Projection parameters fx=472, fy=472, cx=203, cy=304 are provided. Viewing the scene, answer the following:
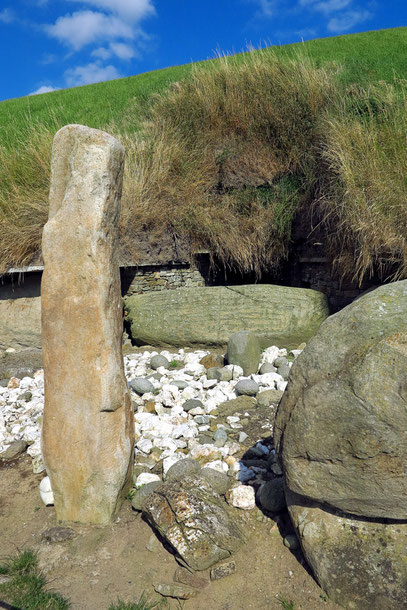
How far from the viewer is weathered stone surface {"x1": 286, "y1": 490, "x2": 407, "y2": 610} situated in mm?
2357

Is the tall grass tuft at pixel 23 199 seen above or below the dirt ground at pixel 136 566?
above

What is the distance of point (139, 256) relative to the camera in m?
7.89

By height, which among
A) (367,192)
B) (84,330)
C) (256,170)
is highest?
(256,170)

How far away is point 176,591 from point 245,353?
3323 mm

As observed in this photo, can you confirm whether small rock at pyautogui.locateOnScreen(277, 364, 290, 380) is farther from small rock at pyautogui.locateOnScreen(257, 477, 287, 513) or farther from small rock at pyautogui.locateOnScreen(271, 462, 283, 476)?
small rock at pyautogui.locateOnScreen(257, 477, 287, 513)

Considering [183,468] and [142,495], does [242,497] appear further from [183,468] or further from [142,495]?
[142,495]

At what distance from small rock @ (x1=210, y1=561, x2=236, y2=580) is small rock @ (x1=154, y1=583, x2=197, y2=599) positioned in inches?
5.4

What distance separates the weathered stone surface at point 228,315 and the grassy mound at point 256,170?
989 mm

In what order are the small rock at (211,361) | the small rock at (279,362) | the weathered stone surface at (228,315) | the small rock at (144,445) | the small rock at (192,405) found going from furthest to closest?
the weathered stone surface at (228,315) → the small rock at (211,361) → the small rock at (279,362) → the small rock at (192,405) → the small rock at (144,445)

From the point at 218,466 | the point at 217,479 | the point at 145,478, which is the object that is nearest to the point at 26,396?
the point at 145,478

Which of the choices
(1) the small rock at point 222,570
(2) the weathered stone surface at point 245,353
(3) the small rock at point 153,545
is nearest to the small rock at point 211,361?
(2) the weathered stone surface at point 245,353

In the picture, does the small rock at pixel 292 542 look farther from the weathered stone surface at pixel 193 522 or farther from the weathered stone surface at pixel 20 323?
the weathered stone surface at pixel 20 323

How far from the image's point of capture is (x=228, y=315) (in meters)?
6.92

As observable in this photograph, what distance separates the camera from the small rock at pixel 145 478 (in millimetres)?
3502
